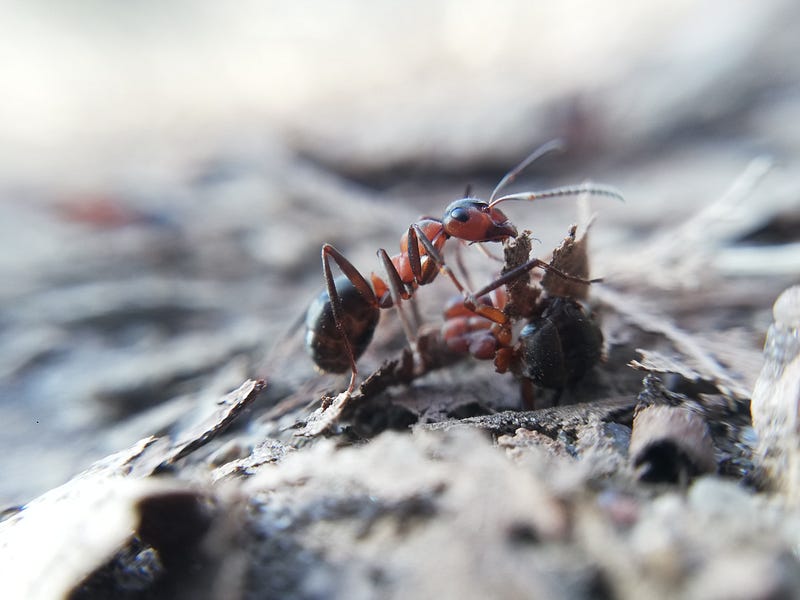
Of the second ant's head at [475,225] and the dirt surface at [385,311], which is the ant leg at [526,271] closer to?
the dirt surface at [385,311]

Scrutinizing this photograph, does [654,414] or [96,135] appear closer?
[654,414]

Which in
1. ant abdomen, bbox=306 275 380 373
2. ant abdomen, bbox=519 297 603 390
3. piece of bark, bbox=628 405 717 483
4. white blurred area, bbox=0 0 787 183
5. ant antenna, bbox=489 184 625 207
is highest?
white blurred area, bbox=0 0 787 183

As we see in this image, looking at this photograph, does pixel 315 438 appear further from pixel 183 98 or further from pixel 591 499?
pixel 183 98

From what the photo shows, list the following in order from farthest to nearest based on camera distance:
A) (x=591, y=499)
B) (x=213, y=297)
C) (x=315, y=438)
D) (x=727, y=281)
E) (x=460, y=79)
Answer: (x=460, y=79)
(x=213, y=297)
(x=727, y=281)
(x=315, y=438)
(x=591, y=499)

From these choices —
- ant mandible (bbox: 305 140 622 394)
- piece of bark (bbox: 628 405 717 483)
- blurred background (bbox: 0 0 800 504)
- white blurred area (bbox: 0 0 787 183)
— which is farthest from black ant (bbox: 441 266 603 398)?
white blurred area (bbox: 0 0 787 183)

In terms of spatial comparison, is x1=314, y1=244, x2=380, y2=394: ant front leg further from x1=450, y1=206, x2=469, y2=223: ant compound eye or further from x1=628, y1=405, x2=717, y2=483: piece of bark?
x1=628, y1=405, x2=717, y2=483: piece of bark

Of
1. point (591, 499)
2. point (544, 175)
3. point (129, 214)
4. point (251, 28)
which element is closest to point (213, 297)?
point (129, 214)

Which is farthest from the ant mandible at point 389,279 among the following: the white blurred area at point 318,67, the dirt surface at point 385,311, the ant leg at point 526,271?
the white blurred area at point 318,67
